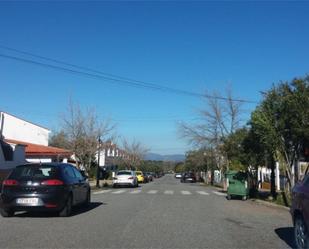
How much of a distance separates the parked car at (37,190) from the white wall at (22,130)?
3767 cm

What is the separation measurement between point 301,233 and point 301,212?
14.3 inches

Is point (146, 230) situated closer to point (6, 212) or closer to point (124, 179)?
point (6, 212)

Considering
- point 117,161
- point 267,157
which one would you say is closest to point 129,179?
point 267,157

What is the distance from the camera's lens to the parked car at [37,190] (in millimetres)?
13938

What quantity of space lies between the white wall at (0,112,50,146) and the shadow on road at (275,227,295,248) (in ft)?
Answer: 138

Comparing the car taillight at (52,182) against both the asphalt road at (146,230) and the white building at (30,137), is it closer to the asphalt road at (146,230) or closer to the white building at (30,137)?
the asphalt road at (146,230)

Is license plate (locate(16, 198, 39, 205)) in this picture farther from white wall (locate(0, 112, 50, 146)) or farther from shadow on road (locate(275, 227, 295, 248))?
white wall (locate(0, 112, 50, 146))

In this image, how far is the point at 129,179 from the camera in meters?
41.3

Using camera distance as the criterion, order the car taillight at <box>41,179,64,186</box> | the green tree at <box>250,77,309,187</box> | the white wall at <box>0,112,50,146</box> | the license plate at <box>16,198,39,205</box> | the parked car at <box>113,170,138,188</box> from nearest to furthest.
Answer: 1. the license plate at <box>16,198,39,205</box>
2. the car taillight at <box>41,179,64,186</box>
3. the green tree at <box>250,77,309,187</box>
4. the parked car at <box>113,170,138,188</box>
5. the white wall at <box>0,112,50,146</box>

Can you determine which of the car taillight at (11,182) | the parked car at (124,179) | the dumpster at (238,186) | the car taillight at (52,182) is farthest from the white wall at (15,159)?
the car taillight at (52,182)

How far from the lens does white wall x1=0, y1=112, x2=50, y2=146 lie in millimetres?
55994

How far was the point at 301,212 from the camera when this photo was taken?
901cm

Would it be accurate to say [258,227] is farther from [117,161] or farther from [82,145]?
[117,161]

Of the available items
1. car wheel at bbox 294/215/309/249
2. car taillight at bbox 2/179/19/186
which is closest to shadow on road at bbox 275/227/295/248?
car wheel at bbox 294/215/309/249
